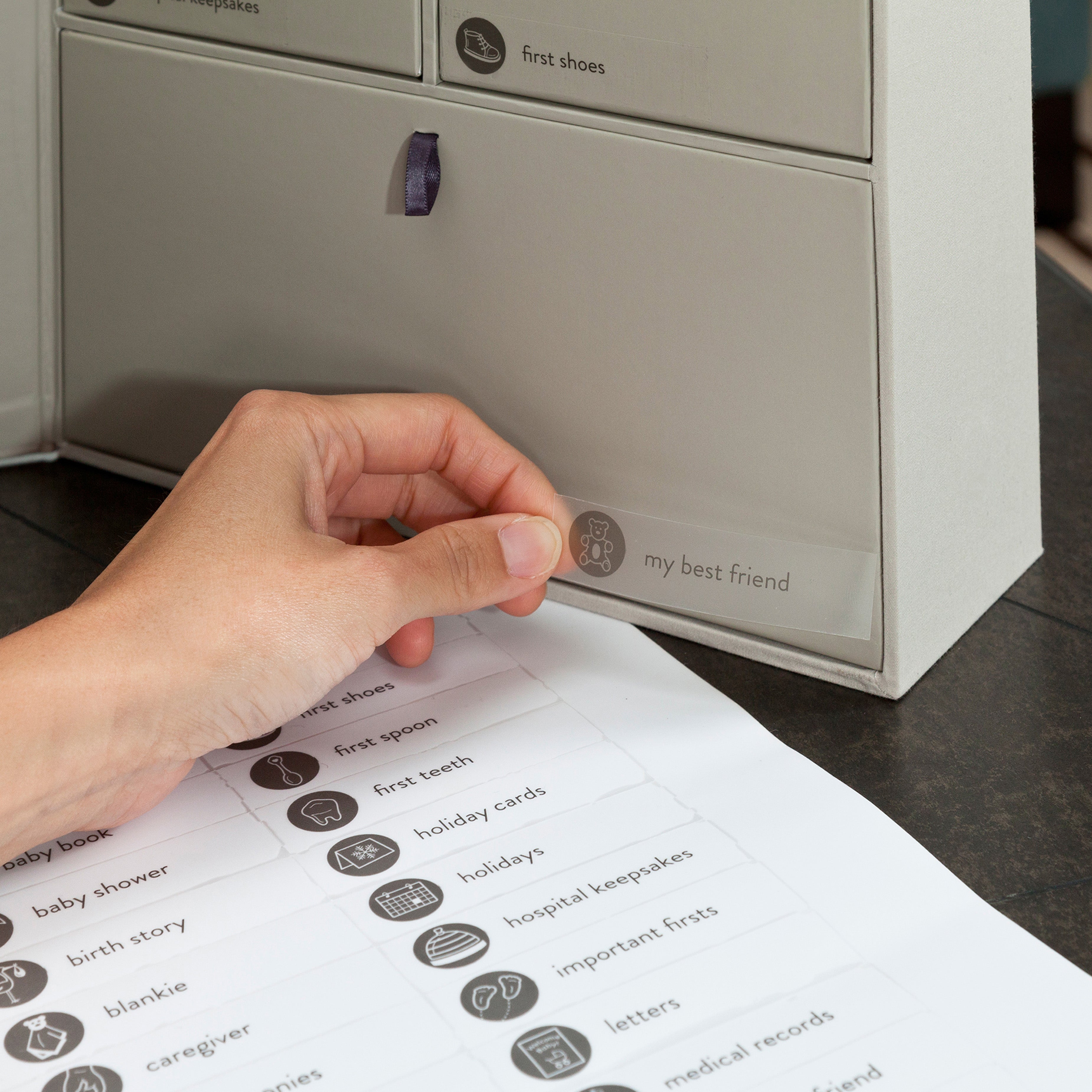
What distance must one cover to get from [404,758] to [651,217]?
225 mm

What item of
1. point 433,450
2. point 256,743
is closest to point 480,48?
point 433,450

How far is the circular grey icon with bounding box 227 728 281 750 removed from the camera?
0.50 meters

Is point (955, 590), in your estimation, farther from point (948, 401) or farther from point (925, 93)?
point (925, 93)

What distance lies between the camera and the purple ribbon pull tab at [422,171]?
54cm

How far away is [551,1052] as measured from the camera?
365mm

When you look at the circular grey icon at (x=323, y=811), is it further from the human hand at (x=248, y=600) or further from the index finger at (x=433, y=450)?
the index finger at (x=433, y=450)

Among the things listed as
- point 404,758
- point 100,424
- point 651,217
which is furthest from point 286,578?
point 100,424

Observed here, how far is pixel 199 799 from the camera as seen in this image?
1.56 feet

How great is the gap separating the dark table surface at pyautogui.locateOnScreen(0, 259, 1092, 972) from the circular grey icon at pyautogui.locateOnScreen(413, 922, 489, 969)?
0.16 meters

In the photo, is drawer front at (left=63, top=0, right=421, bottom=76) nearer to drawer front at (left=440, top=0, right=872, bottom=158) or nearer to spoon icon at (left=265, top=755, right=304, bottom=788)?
drawer front at (left=440, top=0, right=872, bottom=158)

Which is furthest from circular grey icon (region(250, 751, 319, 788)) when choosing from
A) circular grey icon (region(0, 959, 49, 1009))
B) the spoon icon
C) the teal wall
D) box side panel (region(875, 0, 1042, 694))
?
the teal wall

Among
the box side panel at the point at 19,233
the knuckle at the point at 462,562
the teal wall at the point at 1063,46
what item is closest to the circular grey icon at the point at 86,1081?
the knuckle at the point at 462,562

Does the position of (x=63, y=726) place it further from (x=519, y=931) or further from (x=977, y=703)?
(x=977, y=703)

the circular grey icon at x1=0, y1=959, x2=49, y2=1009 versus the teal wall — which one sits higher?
the teal wall
